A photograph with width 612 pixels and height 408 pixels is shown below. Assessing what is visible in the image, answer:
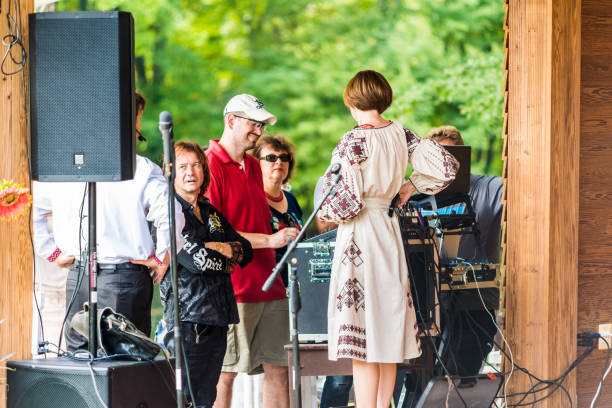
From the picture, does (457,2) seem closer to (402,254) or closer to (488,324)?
(488,324)

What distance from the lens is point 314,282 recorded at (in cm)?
405

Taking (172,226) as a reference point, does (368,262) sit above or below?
below

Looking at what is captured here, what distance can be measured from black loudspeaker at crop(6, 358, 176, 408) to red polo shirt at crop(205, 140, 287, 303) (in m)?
1.22

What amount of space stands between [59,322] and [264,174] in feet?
5.89

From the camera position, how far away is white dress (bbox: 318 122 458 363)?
3508mm

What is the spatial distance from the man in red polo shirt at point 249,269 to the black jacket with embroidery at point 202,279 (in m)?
0.34

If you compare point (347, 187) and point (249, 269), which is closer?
point (347, 187)

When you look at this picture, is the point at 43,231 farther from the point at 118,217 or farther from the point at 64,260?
the point at 118,217

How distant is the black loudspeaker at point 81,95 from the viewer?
3105 millimetres

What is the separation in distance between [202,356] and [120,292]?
0.50 m

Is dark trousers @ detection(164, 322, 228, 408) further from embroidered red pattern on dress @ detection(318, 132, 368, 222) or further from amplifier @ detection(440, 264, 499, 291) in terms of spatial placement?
amplifier @ detection(440, 264, 499, 291)

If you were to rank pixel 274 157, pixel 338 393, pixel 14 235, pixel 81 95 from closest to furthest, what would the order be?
1. pixel 81 95
2. pixel 14 235
3. pixel 274 157
4. pixel 338 393

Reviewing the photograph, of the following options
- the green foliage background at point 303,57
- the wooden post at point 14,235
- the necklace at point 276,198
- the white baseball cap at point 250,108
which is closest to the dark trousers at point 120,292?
the wooden post at point 14,235

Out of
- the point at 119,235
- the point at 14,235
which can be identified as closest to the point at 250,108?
the point at 119,235
